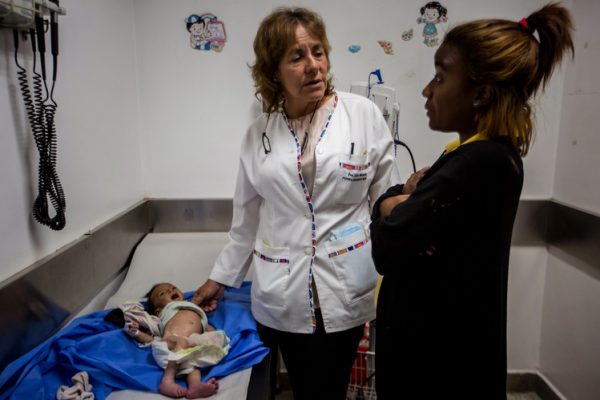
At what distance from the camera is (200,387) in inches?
43.4

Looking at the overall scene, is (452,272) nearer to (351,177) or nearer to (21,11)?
(351,177)

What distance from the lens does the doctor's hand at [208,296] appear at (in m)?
1.55

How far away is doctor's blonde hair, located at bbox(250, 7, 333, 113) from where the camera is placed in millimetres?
1305

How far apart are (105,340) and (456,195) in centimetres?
109

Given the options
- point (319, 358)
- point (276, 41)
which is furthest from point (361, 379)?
point (276, 41)

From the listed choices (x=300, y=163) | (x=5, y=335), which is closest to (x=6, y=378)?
(x=5, y=335)

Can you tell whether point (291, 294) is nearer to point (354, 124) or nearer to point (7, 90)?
point (354, 124)

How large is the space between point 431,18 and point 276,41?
40.4 inches

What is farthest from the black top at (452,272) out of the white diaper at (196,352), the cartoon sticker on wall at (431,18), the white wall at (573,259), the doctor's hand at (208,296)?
the cartoon sticker on wall at (431,18)

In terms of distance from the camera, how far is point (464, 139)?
3.02ft

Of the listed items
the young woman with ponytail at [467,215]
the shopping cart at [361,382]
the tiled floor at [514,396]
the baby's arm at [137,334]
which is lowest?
the tiled floor at [514,396]

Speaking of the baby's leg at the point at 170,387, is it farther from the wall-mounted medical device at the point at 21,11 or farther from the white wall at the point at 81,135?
the wall-mounted medical device at the point at 21,11

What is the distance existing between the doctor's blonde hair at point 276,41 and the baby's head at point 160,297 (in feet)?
2.57

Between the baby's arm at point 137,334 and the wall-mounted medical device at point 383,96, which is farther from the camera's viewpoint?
the wall-mounted medical device at point 383,96
